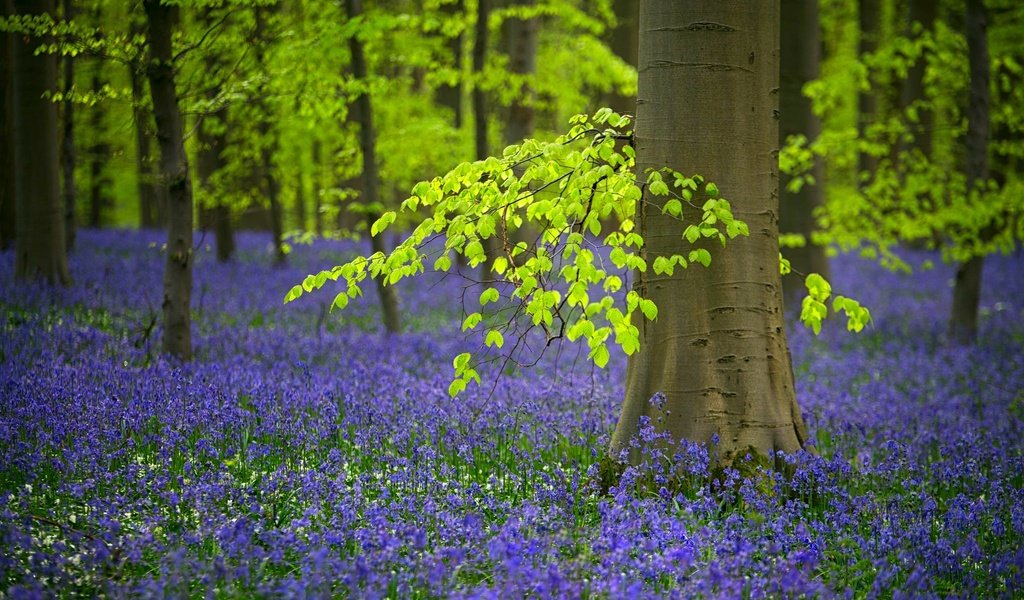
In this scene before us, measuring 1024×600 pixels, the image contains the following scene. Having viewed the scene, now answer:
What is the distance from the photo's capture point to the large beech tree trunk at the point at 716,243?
490cm

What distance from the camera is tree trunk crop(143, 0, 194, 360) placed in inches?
277

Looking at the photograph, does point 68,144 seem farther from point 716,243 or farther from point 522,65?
point 716,243

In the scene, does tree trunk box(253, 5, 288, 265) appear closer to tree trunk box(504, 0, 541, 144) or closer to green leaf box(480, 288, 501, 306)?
tree trunk box(504, 0, 541, 144)

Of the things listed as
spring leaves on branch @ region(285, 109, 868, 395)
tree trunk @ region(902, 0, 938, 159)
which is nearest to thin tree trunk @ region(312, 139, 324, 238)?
spring leaves on branch @ region(285, 109, 868, 395)

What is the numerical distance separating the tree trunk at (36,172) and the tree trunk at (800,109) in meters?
10.0

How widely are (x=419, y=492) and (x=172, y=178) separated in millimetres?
3998

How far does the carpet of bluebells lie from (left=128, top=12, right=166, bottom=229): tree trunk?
205cm

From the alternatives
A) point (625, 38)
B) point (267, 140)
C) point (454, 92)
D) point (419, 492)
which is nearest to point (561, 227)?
point (419, 492)

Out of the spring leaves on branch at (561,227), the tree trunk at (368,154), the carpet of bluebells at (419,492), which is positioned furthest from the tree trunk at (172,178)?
the spring leaves on branch at (561,227)

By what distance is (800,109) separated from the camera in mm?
12773

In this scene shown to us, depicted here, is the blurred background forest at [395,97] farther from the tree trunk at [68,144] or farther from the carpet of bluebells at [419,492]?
the carpet of bluebells at [419,492]

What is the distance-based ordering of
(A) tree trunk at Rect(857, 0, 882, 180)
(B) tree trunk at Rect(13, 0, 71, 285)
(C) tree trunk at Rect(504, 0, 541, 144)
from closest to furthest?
1. (B) tree trunk at Rect(13, 0, 71, 285)
2. (C) tree trunk at Rect(504, 0, 541, 144)
3. (A) tree trunk at Rect(857, 0, 882, 180)

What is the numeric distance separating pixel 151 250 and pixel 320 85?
9049 millimetres

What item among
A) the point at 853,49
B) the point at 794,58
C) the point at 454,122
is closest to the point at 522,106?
the point at 794,58
